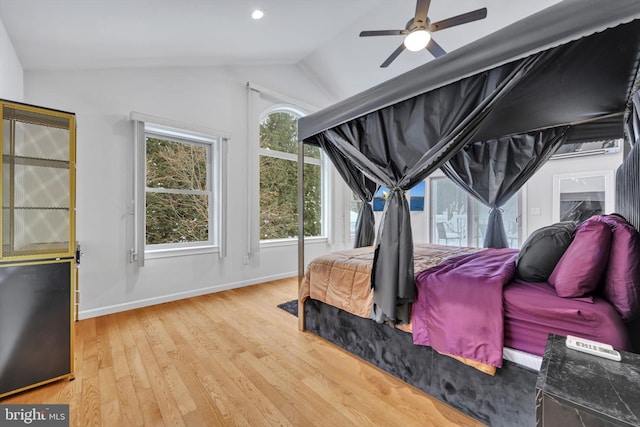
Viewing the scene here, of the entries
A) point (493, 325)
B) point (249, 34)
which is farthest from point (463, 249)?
point (249, 34)

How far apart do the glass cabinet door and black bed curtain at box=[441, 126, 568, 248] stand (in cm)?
339

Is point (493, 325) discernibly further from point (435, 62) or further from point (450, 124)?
point (435, 62)

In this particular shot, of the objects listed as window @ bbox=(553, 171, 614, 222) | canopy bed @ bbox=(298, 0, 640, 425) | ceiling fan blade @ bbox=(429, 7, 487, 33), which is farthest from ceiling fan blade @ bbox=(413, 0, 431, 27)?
window @ bbox=(553, 171, 614, 222)

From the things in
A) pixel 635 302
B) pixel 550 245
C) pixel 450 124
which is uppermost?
pixel 450 124

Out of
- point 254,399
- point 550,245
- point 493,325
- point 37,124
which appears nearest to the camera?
point 493,325

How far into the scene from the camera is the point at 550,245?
1.50 metres

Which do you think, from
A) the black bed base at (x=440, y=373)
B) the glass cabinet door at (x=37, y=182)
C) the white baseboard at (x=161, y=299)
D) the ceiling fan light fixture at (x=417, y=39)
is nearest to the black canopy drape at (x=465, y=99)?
the black bed base at (x=440, y=373)

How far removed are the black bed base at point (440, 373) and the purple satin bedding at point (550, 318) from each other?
148 millimetres

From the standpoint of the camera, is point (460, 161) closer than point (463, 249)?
No

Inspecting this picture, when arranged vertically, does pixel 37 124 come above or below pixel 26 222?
above

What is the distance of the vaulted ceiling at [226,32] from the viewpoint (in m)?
2.13

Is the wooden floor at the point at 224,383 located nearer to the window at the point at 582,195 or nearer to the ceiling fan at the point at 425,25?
the ceiling fan at the point at 425,25

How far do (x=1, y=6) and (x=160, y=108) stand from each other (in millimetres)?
1514

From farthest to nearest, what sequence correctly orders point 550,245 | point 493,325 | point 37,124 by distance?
1. point 37,124
2. point 550,245
3. point 493,325
